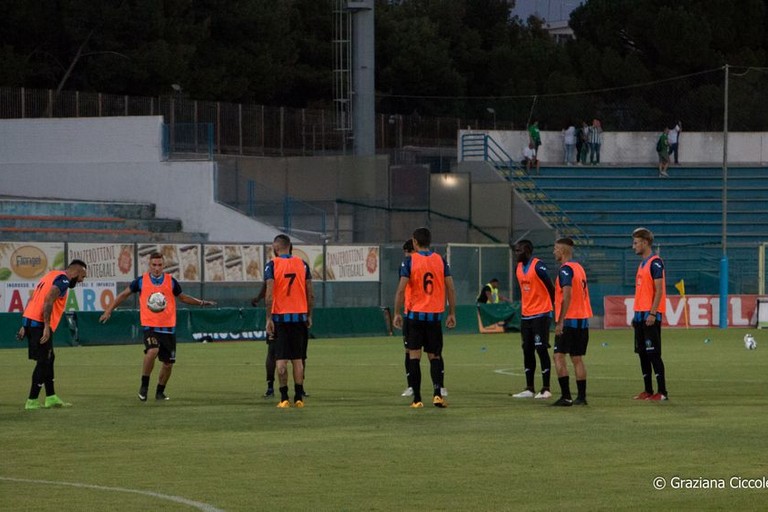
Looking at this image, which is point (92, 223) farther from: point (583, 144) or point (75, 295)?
point (583, 144)

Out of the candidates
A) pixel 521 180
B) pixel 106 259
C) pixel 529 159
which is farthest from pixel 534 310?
pixel 529 159

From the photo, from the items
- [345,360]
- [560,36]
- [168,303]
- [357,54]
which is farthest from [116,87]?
[560,36]

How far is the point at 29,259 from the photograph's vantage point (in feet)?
121

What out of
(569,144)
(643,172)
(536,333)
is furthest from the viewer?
(569,144)

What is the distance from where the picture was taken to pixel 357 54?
56625 mm

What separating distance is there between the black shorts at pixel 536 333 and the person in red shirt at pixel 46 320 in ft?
19.1

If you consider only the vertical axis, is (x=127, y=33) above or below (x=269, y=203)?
above

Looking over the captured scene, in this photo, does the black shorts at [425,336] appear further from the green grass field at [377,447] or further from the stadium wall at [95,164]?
the stadium wall at [95,164]

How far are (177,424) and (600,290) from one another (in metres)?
32.0

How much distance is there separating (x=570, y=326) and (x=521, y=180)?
39321 mm

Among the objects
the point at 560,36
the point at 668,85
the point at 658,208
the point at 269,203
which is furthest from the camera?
the point at 560,36

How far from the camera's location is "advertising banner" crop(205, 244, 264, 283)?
133 ft

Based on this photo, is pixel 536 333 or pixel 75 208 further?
pixel 75 208

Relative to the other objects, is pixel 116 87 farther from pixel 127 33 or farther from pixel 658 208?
pixel 658 208
